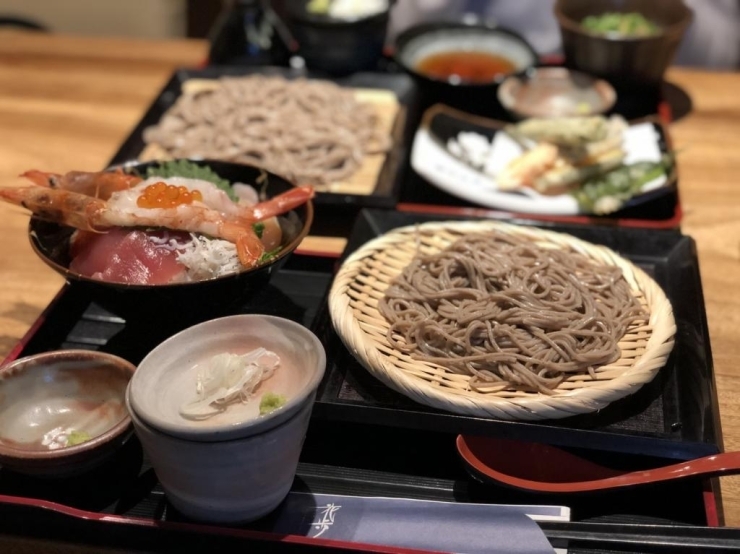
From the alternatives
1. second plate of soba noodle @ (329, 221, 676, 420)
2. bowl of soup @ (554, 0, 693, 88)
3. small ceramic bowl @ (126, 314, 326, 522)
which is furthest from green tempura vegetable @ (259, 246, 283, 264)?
bowl of soup @ (554, 0, 693, 88)

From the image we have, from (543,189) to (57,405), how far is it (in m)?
1.58

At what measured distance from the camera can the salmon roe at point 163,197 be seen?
62.6 inches

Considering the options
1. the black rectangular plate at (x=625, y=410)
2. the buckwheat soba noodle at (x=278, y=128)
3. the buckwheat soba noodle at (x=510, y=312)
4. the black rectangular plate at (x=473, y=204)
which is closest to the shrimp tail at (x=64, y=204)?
the black rectangular plate at (x=625, y=410)

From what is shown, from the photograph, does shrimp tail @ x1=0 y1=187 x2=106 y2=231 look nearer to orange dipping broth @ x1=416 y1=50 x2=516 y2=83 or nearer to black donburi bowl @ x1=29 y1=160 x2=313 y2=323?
black donburi bowl @ x1=29 y1=160 x2=313 y2=323

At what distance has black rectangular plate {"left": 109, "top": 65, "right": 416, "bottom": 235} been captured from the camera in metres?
2.21

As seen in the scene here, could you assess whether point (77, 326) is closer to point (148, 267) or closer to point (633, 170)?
point (148, 267)

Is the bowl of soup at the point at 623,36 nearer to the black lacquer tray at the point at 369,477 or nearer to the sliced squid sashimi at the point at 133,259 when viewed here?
the black lacquer tray at the point at 369,477

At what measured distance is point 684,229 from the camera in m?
2.24

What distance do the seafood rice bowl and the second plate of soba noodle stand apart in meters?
0.24

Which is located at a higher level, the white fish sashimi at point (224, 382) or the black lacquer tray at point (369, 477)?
the white fish sashimi at point (224, 382)

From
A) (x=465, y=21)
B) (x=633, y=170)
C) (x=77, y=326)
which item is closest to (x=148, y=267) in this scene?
(x=77, y=326)

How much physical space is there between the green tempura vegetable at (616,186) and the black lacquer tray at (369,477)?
0.65m

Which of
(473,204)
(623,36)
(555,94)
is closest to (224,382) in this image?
(473,204)

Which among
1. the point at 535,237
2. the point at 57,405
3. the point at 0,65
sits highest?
the point at 535,237
